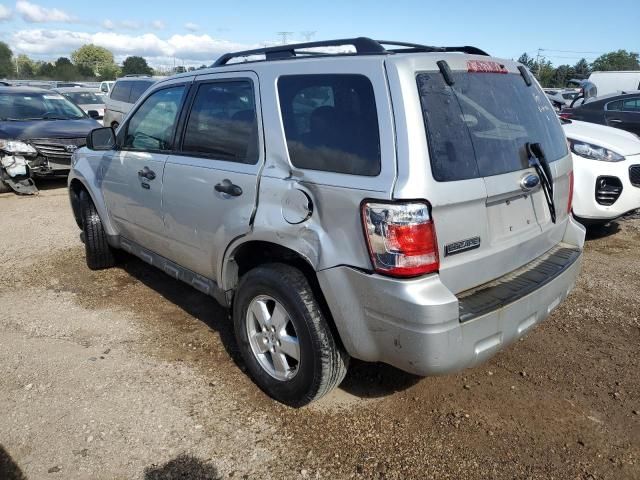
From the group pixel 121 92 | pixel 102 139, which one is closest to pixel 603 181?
pixel 102 139

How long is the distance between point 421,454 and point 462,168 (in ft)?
4.64

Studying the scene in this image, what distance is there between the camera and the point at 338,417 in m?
2.95

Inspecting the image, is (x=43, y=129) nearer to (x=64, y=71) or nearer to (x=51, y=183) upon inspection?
(x=51, y=183)

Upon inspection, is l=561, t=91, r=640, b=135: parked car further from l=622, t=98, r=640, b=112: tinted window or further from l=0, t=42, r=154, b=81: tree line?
l=0, t=42, r=154, b=81: tree line

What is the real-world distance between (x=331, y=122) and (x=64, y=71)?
281 feet

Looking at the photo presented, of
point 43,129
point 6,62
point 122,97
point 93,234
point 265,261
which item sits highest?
point 6,62

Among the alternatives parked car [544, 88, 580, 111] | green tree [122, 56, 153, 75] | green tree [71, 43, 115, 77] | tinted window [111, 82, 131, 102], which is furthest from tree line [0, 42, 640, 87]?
tinted window [111, 82, 131, 102]

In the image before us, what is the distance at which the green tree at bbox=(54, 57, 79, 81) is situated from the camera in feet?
238

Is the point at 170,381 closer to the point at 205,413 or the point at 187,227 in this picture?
the point at 205,413

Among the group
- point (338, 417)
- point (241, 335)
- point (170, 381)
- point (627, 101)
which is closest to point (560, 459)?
point (338, 417)

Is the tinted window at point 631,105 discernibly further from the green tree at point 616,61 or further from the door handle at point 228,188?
the green tree at point 616,61

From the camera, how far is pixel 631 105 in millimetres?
8758

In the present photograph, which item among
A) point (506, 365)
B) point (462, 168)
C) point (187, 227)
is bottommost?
point (506, 365)

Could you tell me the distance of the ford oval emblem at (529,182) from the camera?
2.71 meters
